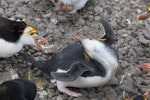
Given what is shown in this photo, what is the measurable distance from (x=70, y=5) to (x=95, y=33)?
0.46 m

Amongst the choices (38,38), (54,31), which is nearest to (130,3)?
(54,31)

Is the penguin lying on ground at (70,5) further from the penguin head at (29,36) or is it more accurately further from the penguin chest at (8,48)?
the penguin chest at (8,48)

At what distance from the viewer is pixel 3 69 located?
4434 millimetres

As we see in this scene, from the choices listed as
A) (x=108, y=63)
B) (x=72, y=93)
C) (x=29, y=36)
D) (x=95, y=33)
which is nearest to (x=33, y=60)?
(x=29, y=36)

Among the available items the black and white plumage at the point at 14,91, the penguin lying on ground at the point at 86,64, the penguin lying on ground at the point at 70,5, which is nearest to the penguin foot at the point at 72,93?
the penguin lying on ground at the point at 86,64

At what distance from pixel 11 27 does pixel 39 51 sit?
55cm

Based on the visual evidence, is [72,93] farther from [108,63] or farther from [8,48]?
[8,48]

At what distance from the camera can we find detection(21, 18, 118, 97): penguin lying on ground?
4145 millimetres

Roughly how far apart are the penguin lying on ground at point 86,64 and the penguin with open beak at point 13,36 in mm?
329

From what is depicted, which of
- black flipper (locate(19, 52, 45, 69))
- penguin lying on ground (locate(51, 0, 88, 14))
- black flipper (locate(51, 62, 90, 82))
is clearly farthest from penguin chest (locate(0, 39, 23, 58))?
penguin lying on ground (locate(51, 0, 88, 14))

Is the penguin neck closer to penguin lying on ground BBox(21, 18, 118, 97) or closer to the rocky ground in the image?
penguin lying on ground BBox(21, 18, 118, 97)

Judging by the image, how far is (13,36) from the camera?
4.32 metres

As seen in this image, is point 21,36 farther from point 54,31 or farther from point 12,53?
point 54,31

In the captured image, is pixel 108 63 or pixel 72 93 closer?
pixel 108 63
